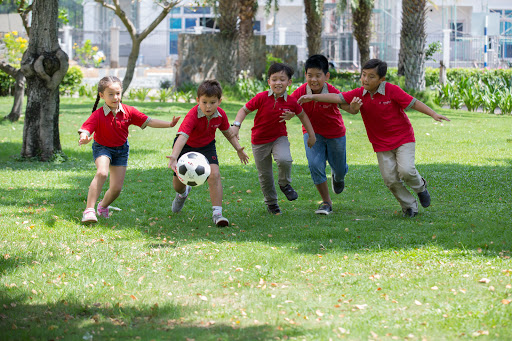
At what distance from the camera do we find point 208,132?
6391 mm

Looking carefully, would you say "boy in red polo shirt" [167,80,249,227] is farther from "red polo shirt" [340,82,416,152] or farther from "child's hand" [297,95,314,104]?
"red polo shirt" [340,82,416,152]

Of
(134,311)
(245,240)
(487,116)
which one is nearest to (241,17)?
(487,116)

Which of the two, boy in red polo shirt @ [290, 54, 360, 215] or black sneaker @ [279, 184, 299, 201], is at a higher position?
boy in red polo shirt @ [290, 54, 360, 215]

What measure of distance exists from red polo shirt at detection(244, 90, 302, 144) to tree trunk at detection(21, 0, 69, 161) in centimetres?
489

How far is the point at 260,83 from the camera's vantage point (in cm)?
2350

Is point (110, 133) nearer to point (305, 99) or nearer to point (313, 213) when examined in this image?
point (305, 99)

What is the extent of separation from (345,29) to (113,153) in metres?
38.0

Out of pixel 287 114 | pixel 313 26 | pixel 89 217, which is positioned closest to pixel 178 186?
pixel 89 217

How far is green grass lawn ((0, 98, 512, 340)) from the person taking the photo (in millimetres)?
3846

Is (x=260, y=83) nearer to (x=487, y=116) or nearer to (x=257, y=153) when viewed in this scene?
(x=487, y=116)

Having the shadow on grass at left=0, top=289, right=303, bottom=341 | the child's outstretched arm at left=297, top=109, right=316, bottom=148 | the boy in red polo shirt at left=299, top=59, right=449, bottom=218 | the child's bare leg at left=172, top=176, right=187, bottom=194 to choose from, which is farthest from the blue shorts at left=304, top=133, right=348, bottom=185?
the shadow on grass at left=0, top=289, right=303, bottom=341

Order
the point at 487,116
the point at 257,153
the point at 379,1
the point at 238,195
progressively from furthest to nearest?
1. the point at 379,1
2. the point at 487,116
3. the point at 238,195
4. the point at 257,153

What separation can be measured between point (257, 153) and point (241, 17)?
17.4 m

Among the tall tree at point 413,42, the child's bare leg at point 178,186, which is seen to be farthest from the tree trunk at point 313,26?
the child's bare leg at point 178,186
